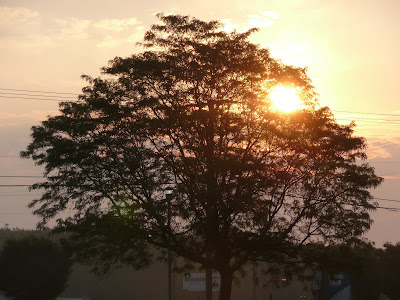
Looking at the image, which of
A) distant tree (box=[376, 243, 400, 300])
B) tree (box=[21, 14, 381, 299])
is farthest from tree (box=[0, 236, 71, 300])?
distant tree (box=[376, 243, 400, 300])

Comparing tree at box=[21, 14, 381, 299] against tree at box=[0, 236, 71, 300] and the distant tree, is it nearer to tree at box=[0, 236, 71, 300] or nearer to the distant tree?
tree at box=[0, 236, 71, 300]

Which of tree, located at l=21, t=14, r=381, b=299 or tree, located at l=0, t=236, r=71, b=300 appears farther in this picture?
tree, located at l=0, t=236, r=71, b=300

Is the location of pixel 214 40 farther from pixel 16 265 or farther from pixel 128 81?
pixel 16 265

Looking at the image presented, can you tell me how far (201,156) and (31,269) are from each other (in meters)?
22.5

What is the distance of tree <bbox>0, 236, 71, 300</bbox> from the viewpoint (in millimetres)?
51781

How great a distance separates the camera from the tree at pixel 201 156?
37875 mm

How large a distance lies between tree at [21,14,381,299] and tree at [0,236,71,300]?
42.2ft

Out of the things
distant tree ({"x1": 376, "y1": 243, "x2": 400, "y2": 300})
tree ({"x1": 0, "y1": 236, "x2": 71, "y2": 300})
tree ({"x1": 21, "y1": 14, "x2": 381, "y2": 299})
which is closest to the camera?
tree ({"x1": 21, "y1": 14, "x2": 381, "y2": 299})

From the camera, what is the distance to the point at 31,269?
52469 mm

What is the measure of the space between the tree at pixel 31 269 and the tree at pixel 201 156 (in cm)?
1285

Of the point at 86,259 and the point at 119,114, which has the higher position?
the point at 119,114

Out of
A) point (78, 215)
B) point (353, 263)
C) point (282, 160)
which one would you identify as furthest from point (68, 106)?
point (353, 263)

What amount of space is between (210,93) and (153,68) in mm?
3931

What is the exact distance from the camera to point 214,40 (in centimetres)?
4028
